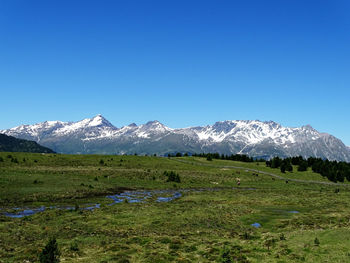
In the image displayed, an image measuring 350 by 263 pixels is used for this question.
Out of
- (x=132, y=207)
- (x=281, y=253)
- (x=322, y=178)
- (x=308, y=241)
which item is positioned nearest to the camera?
(x=281, y=253)

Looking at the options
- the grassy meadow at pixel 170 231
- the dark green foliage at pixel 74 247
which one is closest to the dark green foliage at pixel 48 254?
the grassy meadow at pixel 170 231

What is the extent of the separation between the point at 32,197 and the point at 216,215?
1121 inches

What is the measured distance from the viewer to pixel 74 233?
84.1 ft

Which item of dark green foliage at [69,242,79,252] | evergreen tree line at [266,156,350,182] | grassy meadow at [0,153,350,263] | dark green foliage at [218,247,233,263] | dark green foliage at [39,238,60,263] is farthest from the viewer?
evergreen tree line at [266,156,350,182]

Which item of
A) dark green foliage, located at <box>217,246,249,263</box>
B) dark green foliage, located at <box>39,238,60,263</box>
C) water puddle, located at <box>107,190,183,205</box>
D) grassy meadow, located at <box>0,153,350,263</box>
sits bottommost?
water puddle, located at <box>107,190,183,205</box>

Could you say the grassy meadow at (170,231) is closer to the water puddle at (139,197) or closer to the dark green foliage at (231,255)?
the dark green foliage at (231,255)

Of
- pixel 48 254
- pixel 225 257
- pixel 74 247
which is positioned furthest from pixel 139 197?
pixel 48 254

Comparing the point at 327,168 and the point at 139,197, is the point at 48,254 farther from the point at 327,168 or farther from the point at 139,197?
the point at 327,168

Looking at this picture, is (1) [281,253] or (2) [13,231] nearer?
(1) [281,253]

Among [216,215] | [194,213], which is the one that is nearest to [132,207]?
[194,213]

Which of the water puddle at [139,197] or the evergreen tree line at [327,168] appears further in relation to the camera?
the evergreen tree line at [327,168]

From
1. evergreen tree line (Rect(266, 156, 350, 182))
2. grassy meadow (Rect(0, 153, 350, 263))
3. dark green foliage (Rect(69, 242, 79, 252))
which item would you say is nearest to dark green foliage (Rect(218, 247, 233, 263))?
grassy meadow (Rect(0, 153, 350, 263))

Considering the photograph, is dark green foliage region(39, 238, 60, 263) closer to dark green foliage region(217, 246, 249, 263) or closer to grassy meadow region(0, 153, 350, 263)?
grassy meadow region(0, 153, 350, 263)

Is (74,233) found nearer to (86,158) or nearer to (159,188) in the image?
(159,188)
